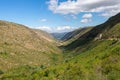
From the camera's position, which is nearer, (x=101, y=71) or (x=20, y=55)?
(x=101, y=71)

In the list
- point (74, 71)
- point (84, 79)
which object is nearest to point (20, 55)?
point (74, 71)

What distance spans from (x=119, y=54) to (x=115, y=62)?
6.31 meters

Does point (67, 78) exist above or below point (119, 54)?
below

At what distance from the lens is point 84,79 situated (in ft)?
Answer: 207

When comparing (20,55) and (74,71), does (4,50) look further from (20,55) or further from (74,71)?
(74,71)

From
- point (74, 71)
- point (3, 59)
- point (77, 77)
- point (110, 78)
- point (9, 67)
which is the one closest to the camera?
point (110, 78)

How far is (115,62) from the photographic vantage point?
72062mm

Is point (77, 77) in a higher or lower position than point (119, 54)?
lower

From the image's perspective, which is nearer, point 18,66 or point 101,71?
point 101,71

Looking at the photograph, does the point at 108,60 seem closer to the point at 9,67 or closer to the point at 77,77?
the point at 77,77

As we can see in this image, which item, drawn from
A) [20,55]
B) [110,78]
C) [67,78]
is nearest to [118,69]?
[110,78]

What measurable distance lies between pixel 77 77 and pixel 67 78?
3323mm

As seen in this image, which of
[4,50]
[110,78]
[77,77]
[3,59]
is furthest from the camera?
[4,50]

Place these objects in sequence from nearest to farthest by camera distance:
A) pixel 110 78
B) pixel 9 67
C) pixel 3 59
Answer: pixel 110 78 < pixel 9 67 < pixel 3 59
